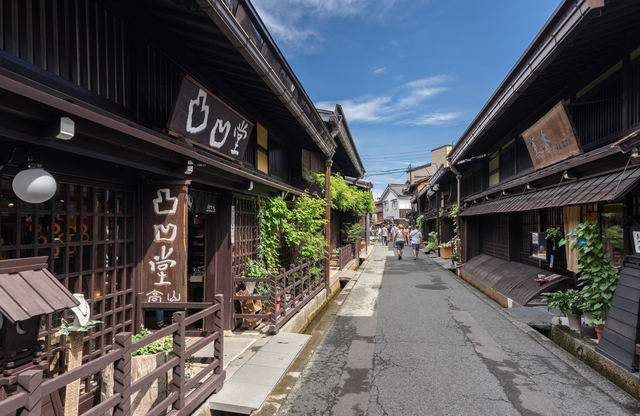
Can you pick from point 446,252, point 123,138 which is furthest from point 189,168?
point 446,252

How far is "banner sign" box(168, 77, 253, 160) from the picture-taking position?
484cm

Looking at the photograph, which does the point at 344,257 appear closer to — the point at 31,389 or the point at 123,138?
the point at 123,138

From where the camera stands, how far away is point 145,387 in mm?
3672

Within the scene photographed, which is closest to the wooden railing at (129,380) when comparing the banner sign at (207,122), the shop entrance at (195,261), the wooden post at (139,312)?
the wooden post at (139,312)

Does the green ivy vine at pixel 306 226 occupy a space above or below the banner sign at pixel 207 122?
below

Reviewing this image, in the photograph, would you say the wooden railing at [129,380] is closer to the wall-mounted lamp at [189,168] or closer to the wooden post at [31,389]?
the wooden post at [31,389]

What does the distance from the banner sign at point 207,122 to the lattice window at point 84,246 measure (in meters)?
1.23

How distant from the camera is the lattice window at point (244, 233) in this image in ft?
25.0

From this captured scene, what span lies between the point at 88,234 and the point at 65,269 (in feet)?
1.62

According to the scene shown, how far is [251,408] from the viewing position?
4.30 m

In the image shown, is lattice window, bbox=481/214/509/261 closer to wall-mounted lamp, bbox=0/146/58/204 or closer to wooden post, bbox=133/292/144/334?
wooden post, bbox=133/292/144/334

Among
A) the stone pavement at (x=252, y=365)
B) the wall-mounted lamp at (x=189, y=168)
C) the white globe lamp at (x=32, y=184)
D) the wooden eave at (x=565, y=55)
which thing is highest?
the wooden eave at (x=565, y=55)

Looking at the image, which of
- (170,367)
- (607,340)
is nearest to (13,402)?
(170,367)

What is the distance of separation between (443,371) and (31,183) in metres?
5.79
